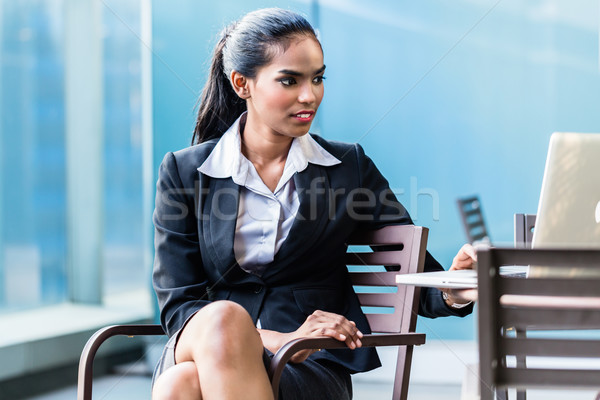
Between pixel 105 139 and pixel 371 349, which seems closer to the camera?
pixel 371 349

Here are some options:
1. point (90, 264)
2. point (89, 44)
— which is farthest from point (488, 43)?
point (90, 264)

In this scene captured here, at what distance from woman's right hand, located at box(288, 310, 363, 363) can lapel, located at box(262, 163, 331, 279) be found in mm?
220

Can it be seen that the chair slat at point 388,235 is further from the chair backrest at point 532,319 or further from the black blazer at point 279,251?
the chair backrest at point 532,319

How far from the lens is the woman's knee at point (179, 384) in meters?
1.26

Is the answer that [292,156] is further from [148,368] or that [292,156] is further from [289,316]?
[148,368]

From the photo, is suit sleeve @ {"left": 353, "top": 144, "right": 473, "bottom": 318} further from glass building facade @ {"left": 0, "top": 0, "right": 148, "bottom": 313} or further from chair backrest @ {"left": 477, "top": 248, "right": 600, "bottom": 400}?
glass building facade @ {"left": 0, "top": 0, "right": 148, "bottom": 313}

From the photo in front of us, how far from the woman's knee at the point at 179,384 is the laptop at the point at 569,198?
1.60ft

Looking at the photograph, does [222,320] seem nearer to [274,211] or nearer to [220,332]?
[220,332]

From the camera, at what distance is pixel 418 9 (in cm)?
352

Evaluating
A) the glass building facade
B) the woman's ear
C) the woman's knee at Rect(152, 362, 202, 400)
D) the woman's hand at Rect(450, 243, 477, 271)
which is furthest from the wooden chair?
the glass building facade

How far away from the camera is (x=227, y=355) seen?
1.25 metres

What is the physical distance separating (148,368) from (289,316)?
2.23m

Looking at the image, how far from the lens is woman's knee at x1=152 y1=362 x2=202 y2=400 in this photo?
126cm

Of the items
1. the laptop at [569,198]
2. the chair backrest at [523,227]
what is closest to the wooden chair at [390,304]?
the laptop at [569,198]
